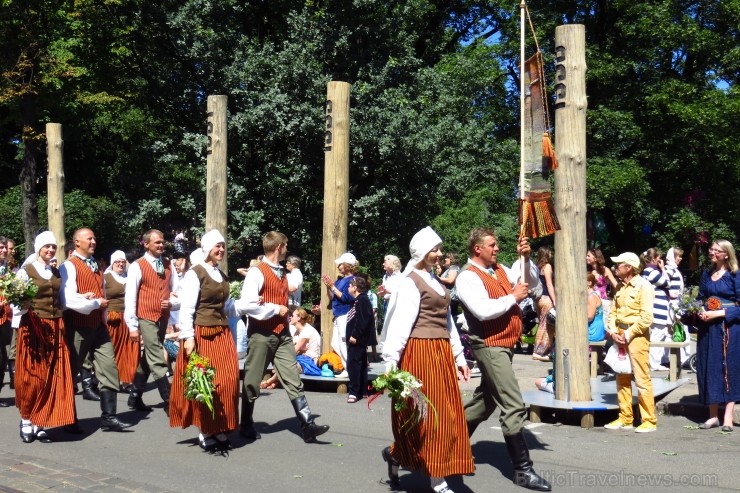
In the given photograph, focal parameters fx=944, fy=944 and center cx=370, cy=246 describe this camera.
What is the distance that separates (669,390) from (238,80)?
38.9 feet

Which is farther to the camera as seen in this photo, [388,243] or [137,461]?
[388,243]

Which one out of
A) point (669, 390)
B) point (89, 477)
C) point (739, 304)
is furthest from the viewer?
point (669, 390)

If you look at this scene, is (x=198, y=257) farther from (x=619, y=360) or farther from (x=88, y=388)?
(x=619, y=360)

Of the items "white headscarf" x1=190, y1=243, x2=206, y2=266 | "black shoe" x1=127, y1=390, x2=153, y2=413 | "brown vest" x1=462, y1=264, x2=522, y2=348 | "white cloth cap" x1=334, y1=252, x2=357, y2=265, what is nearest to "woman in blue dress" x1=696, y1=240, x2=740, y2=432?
"brown vest" x1=462, y1=264, x2=522, y2=348

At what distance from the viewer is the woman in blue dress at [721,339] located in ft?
30.4

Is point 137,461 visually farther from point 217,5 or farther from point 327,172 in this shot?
point 217,5

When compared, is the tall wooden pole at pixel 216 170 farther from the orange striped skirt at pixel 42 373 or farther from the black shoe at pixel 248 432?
the black shoe at pixel 248 432

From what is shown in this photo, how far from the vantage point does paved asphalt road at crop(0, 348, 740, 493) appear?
7.14m

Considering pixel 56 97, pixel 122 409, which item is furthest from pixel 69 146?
pixel 122 409

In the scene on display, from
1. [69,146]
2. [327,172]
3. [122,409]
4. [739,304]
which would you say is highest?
[69,146]

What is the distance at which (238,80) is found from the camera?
19422mm

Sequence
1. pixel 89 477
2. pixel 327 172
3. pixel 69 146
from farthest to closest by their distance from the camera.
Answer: pixel 69 146, pixel 327 172, pixel 89 477

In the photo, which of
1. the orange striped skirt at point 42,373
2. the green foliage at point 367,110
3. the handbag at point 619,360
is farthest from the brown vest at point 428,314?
the green foliage at point 367,110

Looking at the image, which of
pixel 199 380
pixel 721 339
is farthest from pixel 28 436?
pixel 721 339
